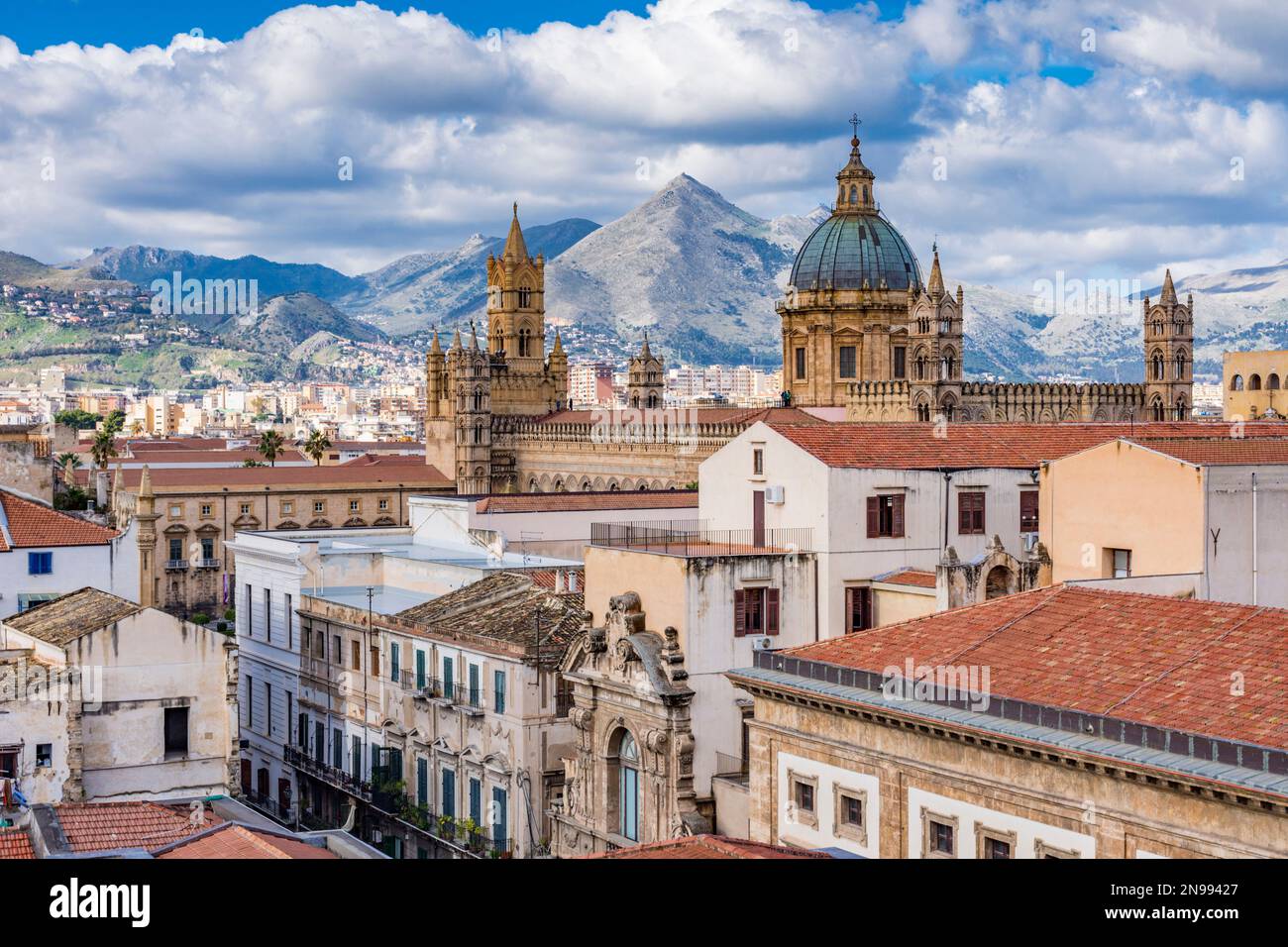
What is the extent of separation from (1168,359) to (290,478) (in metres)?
59.1

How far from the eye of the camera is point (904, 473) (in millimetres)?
38125

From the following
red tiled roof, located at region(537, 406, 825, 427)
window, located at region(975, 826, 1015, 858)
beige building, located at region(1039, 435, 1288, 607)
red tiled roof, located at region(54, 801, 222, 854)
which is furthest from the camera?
red tiled roof, located at region(537, 406, 825, 427)

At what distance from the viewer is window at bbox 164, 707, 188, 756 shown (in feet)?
126

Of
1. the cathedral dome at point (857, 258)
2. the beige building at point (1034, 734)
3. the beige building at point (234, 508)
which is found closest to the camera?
the beige building at point (1034, 734)

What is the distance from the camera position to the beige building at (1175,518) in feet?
111

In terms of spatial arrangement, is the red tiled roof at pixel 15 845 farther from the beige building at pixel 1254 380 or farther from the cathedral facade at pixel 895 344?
the beige building at pixel 1254 380

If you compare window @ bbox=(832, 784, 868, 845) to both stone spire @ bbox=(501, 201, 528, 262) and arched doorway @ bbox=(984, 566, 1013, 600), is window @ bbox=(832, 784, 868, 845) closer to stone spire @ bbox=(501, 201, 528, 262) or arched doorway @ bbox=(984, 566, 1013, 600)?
arched doorway @ bbox=(984, 566, 1013, 600)

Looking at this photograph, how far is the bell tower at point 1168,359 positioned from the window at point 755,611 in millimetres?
57012

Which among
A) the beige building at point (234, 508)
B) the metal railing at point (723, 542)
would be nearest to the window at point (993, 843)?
the metal railing at point (723, 542)

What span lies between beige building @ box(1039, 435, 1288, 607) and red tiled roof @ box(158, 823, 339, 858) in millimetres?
17409

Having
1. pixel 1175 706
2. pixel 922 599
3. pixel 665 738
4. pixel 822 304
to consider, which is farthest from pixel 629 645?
pixel 822 304

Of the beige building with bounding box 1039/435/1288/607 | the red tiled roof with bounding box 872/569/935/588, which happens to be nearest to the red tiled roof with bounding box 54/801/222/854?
the red tiled roof with bounding box 872/569/935/588

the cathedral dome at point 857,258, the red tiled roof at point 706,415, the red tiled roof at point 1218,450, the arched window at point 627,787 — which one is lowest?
the arched window at point 627,787

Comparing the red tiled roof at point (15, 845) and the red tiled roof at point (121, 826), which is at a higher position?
the red tiled roof at point (15, 845)
